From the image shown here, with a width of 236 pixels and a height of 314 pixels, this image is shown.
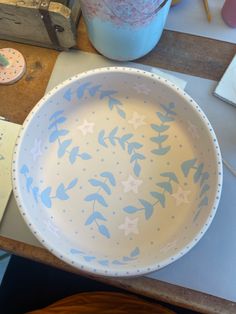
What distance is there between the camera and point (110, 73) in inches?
18.3

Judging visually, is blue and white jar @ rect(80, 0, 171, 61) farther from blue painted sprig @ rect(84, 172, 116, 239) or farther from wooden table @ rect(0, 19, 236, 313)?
blue painted sprig @ rect(84, 172, 116, 239)

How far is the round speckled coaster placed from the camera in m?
0.54

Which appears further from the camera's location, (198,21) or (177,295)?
(198,21)

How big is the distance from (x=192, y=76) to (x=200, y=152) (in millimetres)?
133

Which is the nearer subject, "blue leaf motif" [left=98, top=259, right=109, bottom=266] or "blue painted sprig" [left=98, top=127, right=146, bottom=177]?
"blue leaf motif" [left=98, top=259, right=109, bottom=266]

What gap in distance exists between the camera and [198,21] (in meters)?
0.56

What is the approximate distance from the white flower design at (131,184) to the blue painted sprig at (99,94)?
9cm

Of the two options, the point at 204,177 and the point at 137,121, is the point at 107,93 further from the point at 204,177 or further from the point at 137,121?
the point at 204,177

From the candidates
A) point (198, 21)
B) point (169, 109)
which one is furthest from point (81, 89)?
point (198, 21)

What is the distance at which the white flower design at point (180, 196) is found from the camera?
476 millimetres

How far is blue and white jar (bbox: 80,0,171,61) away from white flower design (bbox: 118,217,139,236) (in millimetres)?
228

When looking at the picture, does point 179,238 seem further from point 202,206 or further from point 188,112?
point 188,112

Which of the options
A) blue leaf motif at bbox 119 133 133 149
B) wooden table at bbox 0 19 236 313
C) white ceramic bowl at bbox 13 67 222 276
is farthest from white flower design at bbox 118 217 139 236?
wooden table at bbox 0 19 236 313

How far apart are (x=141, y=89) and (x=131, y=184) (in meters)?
0.13
